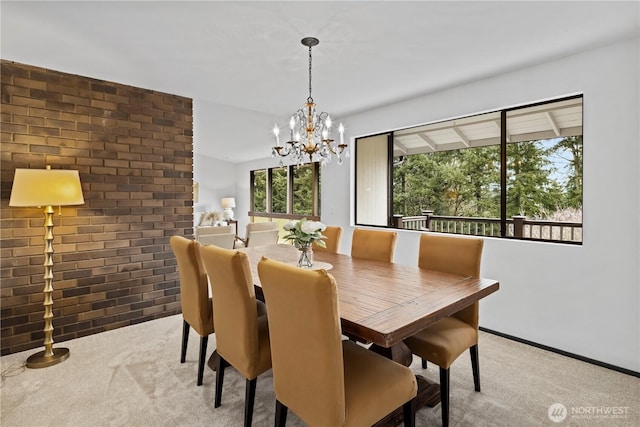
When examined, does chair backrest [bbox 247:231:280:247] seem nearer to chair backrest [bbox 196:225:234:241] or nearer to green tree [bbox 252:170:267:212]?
chair backrest [bbox 196:225:234:241]

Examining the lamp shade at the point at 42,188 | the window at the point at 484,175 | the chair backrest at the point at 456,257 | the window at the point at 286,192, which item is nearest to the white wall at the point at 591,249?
the window at the point at 484,175

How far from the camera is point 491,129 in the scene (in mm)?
3998

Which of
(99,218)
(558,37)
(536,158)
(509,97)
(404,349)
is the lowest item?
(404,349)

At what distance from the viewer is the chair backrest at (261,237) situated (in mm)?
4926

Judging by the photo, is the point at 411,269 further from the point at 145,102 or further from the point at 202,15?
the point at 145,102

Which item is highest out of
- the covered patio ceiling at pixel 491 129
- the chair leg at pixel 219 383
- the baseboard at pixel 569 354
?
the covered patio ceiling at pixel 491 129

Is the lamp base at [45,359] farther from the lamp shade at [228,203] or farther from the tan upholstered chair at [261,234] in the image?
the lamp shade at [228,203]

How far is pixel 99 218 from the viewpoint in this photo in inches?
124

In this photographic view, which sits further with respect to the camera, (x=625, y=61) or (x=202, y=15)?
(x=625, y=61)

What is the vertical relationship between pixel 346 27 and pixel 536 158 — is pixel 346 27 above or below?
above

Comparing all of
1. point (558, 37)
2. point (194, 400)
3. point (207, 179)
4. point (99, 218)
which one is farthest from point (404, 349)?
point (207, 179)

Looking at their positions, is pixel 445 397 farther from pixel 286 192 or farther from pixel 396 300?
pixel 286 192

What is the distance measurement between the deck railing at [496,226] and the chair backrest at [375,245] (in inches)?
51.0

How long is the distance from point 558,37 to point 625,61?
533mm
